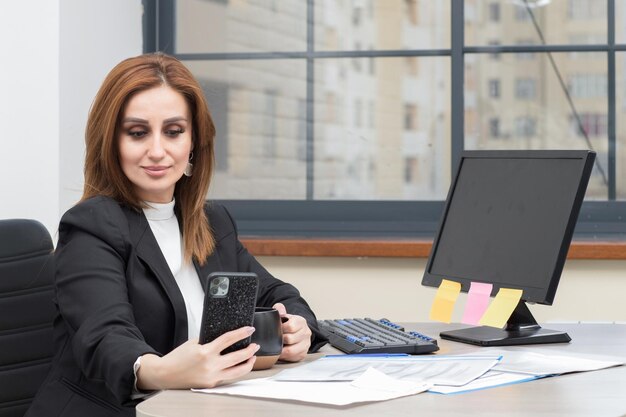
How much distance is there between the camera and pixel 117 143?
1.81m

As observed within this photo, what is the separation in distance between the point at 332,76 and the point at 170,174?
56.2 inches

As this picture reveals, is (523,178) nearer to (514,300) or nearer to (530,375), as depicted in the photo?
(514,300)

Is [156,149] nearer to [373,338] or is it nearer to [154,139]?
[154,139]

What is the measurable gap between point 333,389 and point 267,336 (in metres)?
0.21

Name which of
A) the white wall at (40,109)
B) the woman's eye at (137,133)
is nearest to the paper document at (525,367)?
the woman's eye at (137,133)

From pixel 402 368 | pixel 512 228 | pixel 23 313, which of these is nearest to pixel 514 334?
pixel 512 228

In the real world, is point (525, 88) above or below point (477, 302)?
above

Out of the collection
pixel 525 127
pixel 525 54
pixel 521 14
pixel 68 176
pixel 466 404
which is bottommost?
pixel 466 404

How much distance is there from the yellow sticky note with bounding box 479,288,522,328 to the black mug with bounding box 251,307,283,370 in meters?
0.44

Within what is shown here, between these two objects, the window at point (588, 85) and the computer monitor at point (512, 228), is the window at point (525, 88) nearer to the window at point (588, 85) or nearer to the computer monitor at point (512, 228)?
the window at point (588, 85)

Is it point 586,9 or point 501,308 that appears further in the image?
point 586,9

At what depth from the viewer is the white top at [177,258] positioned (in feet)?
6.07

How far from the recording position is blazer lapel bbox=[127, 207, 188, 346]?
1739mm

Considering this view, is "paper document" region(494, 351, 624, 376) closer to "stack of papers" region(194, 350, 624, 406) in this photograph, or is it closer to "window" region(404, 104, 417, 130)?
"stack of papers" region(194, 350, 624, 406)
